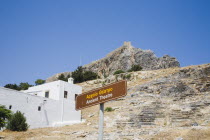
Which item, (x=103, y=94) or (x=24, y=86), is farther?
(x=24, y=86)

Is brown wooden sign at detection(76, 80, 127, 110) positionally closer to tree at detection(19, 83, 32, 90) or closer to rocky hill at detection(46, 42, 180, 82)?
tree at detection(19, 83, 32, 90)

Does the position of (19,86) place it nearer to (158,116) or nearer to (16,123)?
(16,123)

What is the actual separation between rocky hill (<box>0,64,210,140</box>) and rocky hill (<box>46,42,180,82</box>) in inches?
1117

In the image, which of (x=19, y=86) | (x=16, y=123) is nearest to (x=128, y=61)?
(x=19, y=86)

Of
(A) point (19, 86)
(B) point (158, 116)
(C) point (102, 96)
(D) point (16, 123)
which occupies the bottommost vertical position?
(D) point (16, 123)

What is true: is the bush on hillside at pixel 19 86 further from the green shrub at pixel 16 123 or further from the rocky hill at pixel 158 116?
the green shrub at pixel 16 123

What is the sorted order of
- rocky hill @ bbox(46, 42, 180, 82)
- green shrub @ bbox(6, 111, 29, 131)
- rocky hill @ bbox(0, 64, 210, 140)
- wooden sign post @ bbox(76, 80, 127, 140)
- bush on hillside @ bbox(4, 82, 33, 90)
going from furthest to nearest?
rocky hill @ bbox(46, 42, 180, 82)
bush on hillside @ bbox(4, 82, 33, 90)
green shrub @ bbox(6, 111, 29, 131)
rocky hill @ bbox(0, 64, 210, 140)
wooden sign post @ bbox(76, 80, 127, 140)

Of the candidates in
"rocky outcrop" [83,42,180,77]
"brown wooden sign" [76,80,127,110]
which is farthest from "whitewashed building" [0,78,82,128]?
"rocky outcrop" [83,42,180,77]

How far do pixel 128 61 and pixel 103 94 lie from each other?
72.9 meters

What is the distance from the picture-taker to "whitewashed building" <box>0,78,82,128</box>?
24961mm

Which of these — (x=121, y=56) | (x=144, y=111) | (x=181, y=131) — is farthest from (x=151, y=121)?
(x=121, y=56)

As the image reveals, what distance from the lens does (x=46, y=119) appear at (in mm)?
28453

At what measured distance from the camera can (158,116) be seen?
25.5 meters

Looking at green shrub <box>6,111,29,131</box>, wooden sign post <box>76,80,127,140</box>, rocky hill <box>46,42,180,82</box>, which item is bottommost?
green shrub <box>6,111,29,131</box>
